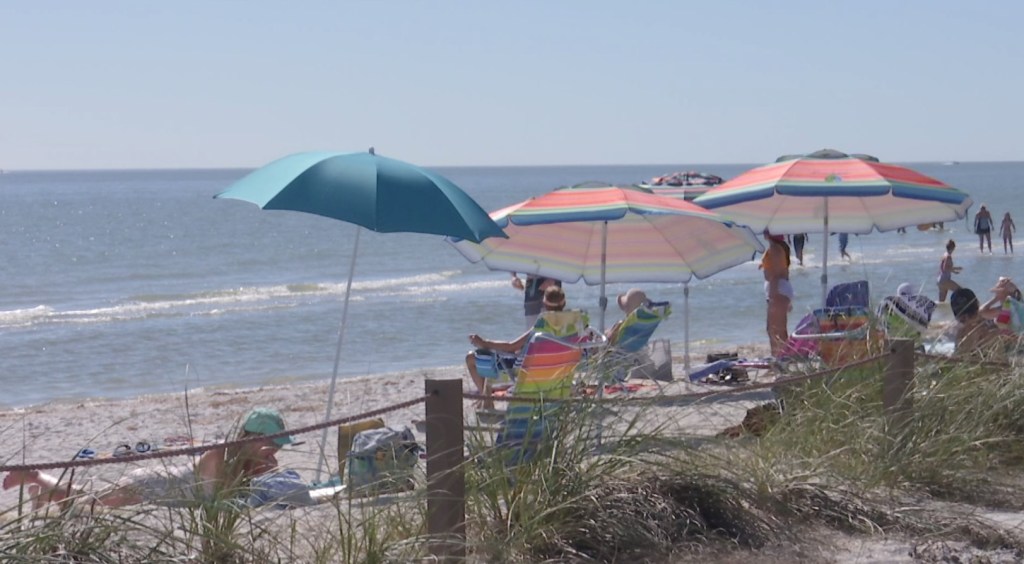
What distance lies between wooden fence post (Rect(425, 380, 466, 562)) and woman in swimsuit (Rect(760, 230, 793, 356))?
7.51m

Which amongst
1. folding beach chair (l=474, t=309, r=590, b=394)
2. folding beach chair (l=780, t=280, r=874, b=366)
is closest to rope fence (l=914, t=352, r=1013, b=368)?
folding beach chair (l=780, t=280, r=874, b=366)

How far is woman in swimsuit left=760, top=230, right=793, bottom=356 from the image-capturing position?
11.8 metres

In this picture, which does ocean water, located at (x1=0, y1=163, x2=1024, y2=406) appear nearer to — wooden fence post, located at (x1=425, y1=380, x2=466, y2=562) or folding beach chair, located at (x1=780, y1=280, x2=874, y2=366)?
wooden fence post, located at (x1=425, y1=380, x2=466, y2=562)

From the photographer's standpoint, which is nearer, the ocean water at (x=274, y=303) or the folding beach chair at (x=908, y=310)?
the folding beach chair at (x=908, y=310)

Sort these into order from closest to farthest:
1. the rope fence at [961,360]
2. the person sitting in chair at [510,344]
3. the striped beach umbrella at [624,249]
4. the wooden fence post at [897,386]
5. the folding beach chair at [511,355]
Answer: the wooden fence post at [897,386] → the rope fence at [961,360] → the folding beach chair at [511,355] → the person sitting in chair at [510,344] → the striped beach umbrella at [624,249]

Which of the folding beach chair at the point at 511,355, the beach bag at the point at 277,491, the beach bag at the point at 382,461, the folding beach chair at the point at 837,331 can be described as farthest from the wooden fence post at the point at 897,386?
the folding beach chair at the point at 511,355

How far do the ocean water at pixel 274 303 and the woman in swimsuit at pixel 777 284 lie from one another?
420 cm

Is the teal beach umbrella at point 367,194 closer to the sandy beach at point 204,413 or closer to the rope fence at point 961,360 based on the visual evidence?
the sandy beach at point 204,413

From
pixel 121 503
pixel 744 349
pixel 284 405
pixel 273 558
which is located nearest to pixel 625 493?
pixel 273 558

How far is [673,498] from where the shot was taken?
5.20 m

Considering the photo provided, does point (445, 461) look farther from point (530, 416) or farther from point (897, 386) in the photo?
point (897, 386)

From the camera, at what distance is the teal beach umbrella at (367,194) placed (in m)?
6.88

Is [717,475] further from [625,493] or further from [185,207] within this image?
[185,207]

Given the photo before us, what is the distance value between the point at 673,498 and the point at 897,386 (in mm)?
1446
